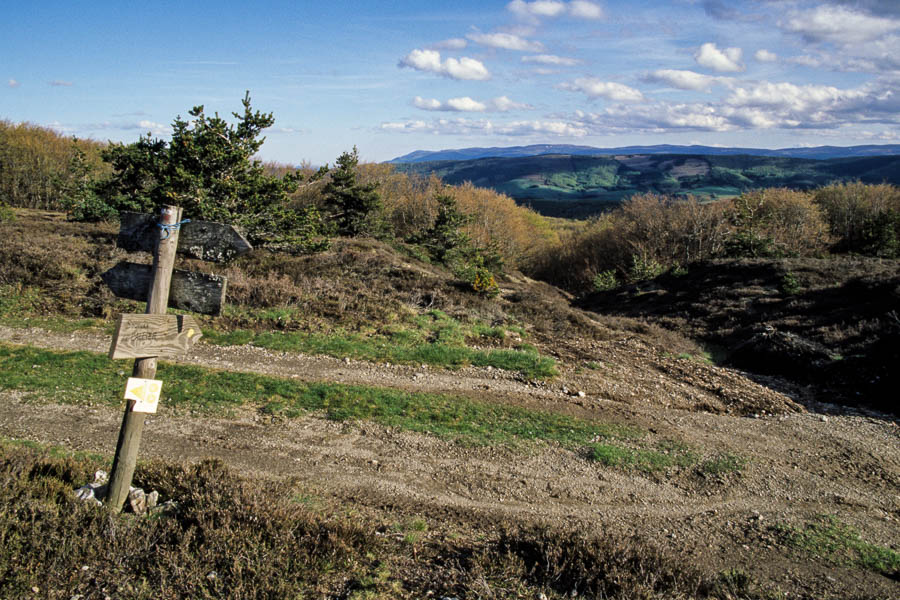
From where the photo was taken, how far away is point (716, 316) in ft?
76.5

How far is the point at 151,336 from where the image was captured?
163 inches

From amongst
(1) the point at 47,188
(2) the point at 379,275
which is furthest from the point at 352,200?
(1) the point at 47,188

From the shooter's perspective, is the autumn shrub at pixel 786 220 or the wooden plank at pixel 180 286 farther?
the autumn shrub at pixel 786 220

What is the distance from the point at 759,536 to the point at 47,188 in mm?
63381

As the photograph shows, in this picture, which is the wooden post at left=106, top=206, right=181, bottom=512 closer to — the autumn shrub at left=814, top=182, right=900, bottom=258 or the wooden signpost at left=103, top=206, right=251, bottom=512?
the wooden signpost at left=103, top=206, right=251, bottom=512

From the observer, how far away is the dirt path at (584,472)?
627 centimetres

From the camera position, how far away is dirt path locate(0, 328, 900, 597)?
6.27 metres

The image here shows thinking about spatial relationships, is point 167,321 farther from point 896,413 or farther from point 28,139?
point 28,139

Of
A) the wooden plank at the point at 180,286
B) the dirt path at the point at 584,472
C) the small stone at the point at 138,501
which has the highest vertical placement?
the wooden plank at the point at 180,286

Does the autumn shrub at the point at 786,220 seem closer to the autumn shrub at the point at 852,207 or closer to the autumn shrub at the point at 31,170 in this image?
the autumn shrub at the point at 852,207

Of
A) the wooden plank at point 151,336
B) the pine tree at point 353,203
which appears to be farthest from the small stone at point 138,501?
the pine tree at point 353,203

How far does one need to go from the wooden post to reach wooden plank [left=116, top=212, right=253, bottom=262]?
14 centimetres

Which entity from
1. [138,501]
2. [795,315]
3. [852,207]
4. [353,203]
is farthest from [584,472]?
[852,207]

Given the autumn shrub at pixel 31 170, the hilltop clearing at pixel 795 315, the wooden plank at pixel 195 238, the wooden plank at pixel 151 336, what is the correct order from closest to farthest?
the wooden plank at pixel 151 336 < the wooden plank at pixel 195 238 < the hilltop clearing at pixel 795 315 < the autumn shrub at pixel 31 170
